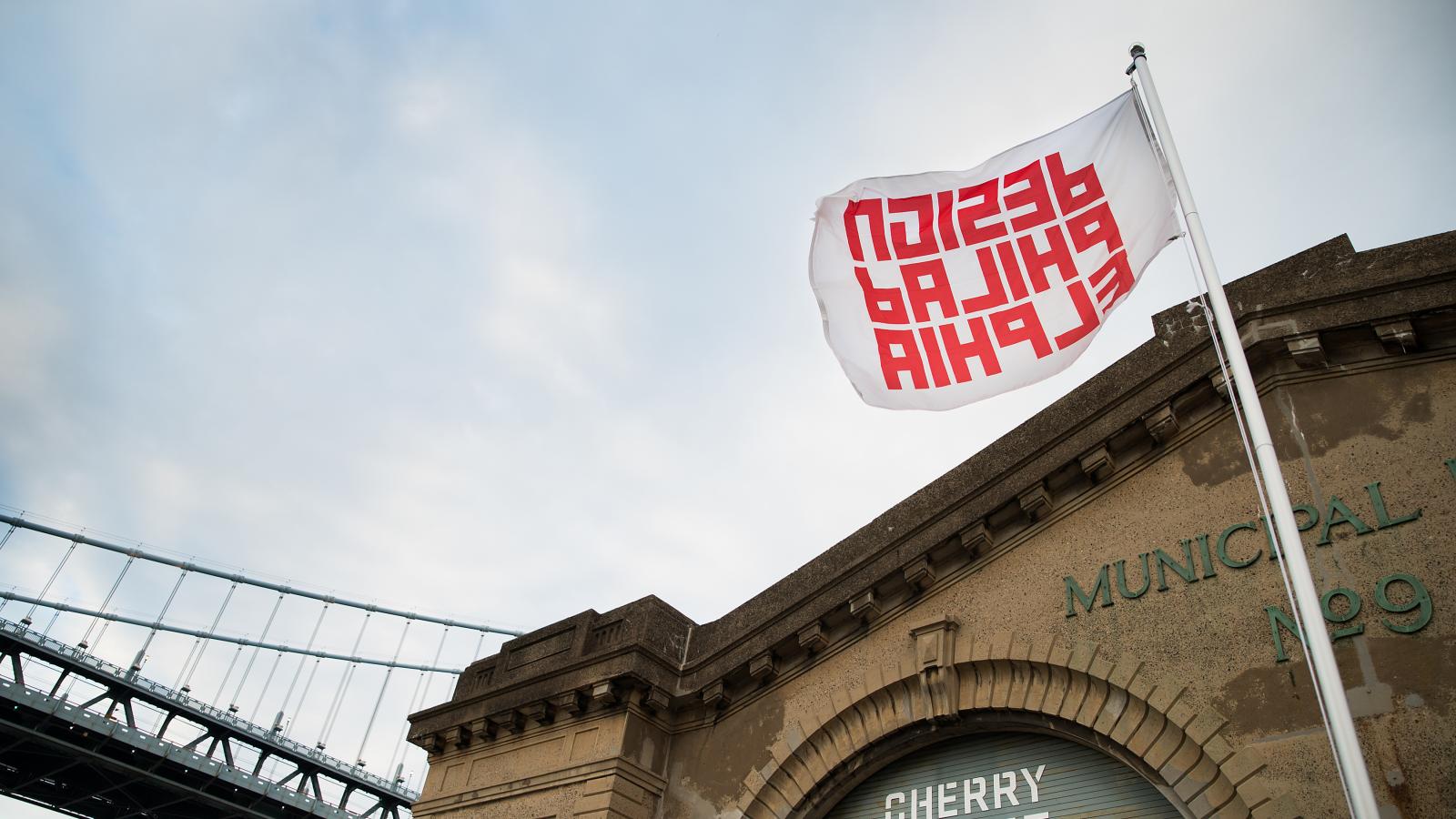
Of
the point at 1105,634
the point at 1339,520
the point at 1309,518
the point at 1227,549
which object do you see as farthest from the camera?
the point at 1105,634

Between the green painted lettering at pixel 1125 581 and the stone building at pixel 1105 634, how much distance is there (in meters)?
0.02

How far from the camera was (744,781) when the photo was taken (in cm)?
1230

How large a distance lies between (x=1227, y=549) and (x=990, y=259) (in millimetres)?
3649

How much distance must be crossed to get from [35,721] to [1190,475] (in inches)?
2492


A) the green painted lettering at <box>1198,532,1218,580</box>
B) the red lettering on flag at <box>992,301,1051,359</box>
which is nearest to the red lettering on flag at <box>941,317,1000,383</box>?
the red lettering on flag at <box>992,301,1051,359</box>

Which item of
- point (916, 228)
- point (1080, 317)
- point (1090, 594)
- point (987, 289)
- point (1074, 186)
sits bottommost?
point (1090, 594)

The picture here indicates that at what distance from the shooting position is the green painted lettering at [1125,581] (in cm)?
1022

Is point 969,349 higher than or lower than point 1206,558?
higher

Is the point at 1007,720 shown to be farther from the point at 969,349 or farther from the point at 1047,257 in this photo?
the point at 1047,257

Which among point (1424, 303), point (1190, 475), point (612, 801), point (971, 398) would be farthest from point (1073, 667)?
point (612, 801)

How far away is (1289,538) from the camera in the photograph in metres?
6.60

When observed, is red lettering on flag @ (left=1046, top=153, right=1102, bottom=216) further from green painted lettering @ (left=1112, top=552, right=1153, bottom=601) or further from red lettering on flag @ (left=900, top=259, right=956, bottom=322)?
green painted lettering @ (left=1112, top=552, right=1153, bottom=601)

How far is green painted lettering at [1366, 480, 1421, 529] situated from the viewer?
8883 mm

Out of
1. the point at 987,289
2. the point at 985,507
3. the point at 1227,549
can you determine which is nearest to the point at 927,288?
the point at 987,289
